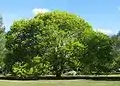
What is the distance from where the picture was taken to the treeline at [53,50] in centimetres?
8169

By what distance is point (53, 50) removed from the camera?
8212 centimetres

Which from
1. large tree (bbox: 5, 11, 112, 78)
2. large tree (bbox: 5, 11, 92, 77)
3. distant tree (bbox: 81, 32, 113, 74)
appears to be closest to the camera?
distant tree (bbox: 81, 32, 113, 74)

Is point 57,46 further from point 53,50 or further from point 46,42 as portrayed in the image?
point 46,42

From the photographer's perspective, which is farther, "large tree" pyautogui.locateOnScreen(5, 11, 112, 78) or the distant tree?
"large tree" pyautogui.locateOnScreen(5, 11, 112, 78)

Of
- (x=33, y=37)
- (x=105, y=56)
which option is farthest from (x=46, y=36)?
(x=105, y=56)

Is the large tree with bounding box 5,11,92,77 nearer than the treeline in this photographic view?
No

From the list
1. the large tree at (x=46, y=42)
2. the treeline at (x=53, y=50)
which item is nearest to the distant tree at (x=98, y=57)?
the treeline at (x=53, y=50)

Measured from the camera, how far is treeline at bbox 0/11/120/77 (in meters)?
81.7

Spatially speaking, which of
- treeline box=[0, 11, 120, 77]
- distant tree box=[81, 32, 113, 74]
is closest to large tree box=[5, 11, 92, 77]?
treeline box=[0, 11, 120, 77]

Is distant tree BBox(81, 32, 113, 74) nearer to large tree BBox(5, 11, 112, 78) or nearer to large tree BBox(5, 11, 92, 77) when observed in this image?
large tree BBox(5, 11, 112, 78)

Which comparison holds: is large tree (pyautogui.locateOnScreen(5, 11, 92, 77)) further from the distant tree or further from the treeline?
the distant tree

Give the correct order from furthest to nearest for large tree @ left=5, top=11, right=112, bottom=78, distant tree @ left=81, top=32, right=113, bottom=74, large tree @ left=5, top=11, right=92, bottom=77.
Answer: large tree @ left=5, top=11, right=92, bottom=77 < large tree @ left=5, top=11, right=112, bottom=78 < distant tree @ left=81, top=32, right=113, bottom=74

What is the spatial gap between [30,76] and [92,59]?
1427 cm

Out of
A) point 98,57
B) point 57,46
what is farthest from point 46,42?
point 98,57
